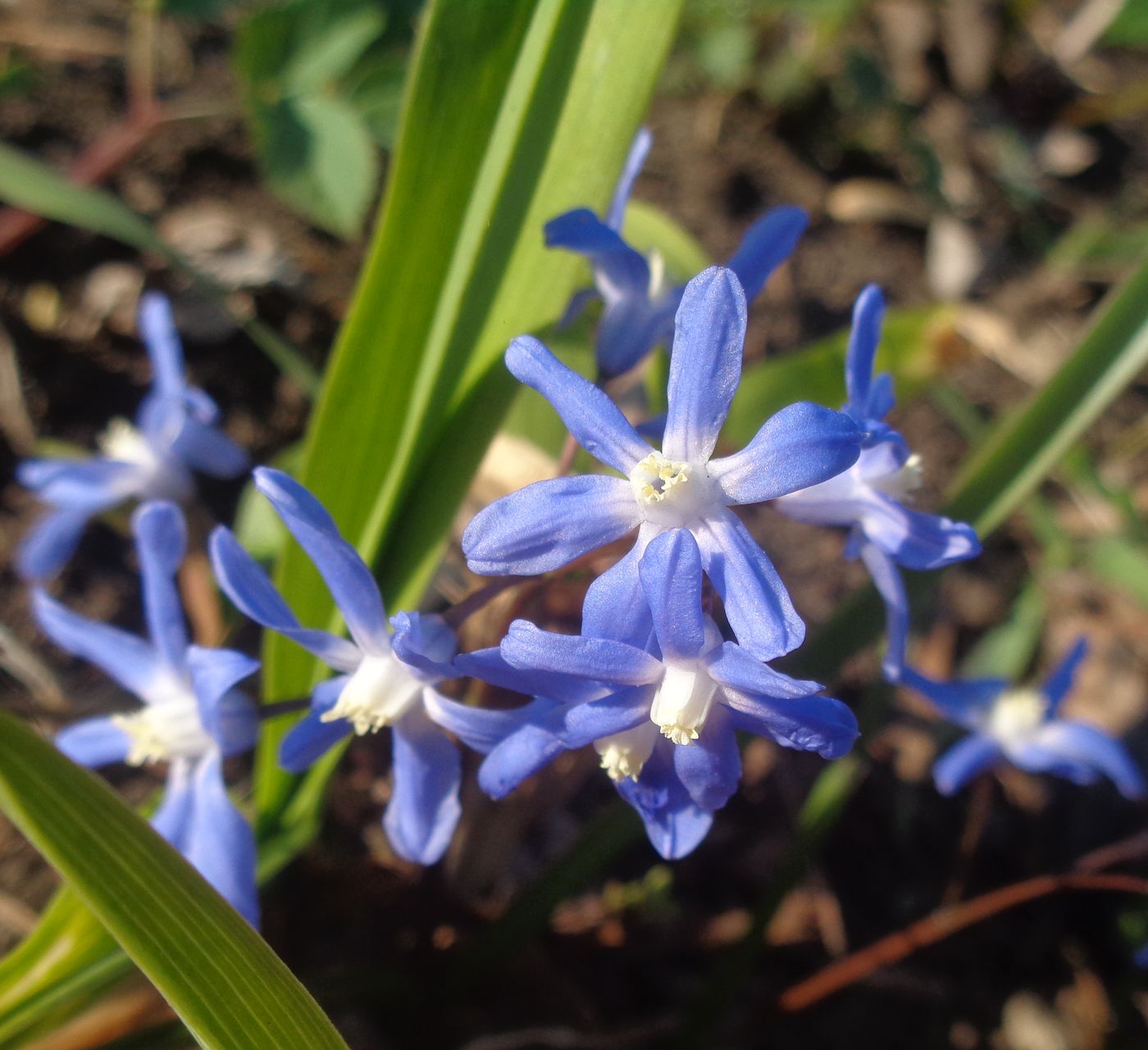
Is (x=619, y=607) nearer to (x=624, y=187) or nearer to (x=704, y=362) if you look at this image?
(x=704, y=362)

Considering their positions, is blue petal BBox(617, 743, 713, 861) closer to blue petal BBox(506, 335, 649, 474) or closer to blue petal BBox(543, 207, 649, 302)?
blue petal BBox(506, 335, 649, 474)

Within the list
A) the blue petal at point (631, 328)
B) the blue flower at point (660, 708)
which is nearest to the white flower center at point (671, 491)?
the blue flower at point (660, 708)

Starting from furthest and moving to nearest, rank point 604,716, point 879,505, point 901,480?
point 901,480 → point 879,505 → point 604,716

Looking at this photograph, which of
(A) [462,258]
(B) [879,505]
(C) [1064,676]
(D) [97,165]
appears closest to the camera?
(B) [879,505]

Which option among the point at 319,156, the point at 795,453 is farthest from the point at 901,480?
the point at 319,156

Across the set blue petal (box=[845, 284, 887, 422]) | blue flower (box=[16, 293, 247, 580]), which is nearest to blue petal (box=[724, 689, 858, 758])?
blue petal (box=[845, 284, 887, 422])

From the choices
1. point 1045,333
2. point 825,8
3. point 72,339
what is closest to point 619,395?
point 72,339

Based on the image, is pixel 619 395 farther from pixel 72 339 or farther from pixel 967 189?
pixel 967 189

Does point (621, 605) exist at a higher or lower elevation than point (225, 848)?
higher
